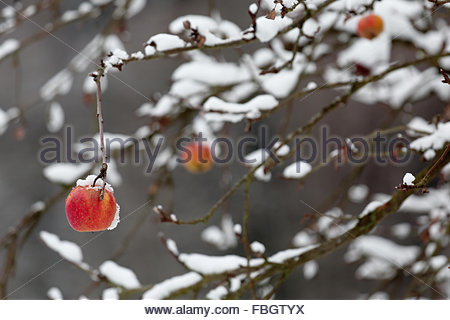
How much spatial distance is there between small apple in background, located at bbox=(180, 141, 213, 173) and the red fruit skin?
1.19 metres

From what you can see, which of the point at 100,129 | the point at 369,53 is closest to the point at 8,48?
the point at 100,129

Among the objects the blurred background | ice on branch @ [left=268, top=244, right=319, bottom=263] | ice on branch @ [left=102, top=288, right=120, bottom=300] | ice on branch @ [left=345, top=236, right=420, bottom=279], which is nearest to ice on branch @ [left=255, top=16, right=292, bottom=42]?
ice on branch @ [left=268, top=244, right=319, bottom=263]

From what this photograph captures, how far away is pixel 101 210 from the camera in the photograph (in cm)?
102

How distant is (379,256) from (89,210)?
1.88 meters

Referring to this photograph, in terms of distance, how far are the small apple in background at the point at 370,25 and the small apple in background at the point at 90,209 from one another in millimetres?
1063

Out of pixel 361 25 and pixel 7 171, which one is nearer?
pixel 361 25

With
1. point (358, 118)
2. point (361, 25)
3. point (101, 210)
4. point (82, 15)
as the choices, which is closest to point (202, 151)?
point (82, 15)

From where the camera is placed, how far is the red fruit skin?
3.34 ft

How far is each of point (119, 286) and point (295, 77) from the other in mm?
1049

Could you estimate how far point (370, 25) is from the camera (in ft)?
5.31

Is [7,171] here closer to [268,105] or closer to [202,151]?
[202,151]

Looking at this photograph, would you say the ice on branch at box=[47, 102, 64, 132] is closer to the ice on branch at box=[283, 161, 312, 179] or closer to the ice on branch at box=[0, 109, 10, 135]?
the ice on branch at box=[0, 109, 10, 135]

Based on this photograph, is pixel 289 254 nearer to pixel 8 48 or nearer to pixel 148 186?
pixel 8 48
